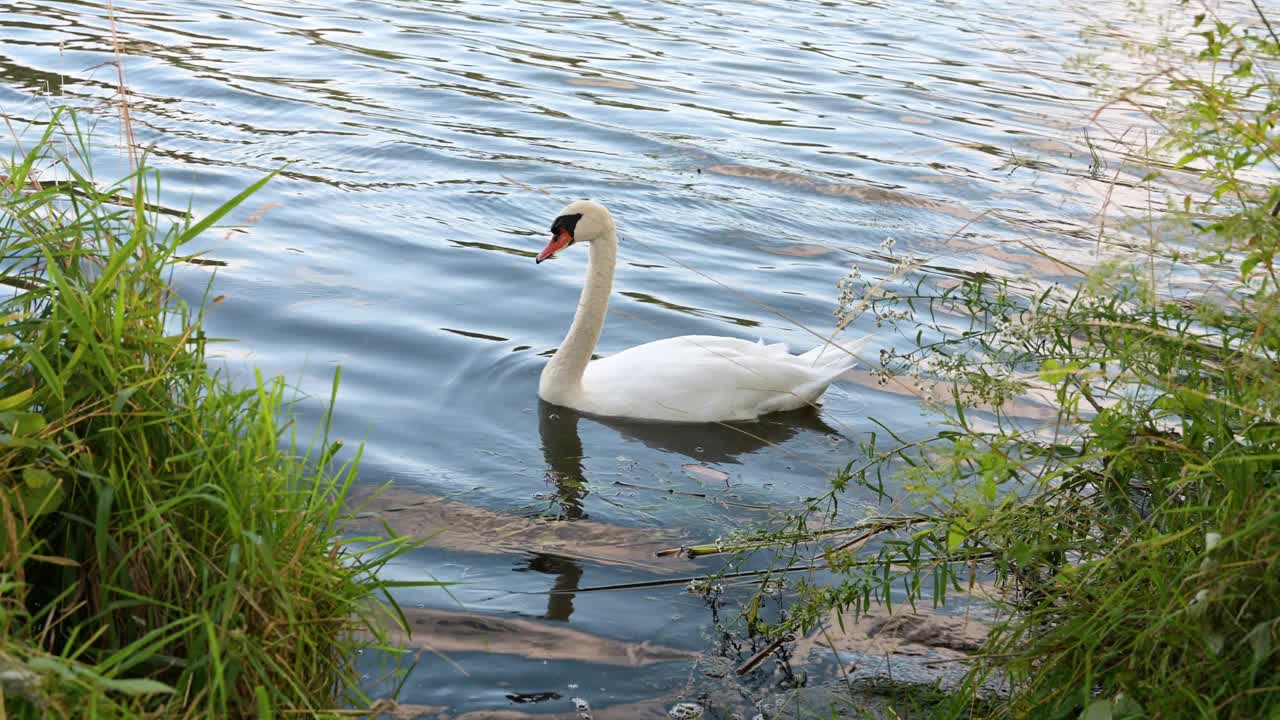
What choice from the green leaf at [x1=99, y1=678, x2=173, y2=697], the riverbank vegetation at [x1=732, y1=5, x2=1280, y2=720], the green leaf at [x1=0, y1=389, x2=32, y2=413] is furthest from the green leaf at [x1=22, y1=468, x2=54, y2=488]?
the riverbank vegetation at [x1=732, y1=5, x2=1280, y2=720]

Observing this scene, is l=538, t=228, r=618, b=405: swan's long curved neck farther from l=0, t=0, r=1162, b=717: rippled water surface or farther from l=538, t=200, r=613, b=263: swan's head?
l=0, t=0, r=1162, b=717: rippled water surface

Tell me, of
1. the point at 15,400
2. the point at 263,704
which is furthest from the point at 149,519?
the point at 263,704

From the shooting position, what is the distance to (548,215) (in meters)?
8.75

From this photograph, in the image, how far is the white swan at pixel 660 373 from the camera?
5809 millimetres

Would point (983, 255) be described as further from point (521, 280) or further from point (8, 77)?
point (8, 77)

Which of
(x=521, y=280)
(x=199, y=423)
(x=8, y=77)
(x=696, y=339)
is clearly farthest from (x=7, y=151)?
(x=199, y=423)

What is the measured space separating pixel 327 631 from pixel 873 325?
4.91 meters

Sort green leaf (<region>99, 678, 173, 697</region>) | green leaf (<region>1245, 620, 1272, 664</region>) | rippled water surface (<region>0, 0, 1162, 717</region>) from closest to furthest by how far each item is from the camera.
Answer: green leaf (<region>99, 678, 173, 697</region>)
green leaf (<region>1245, 620, 1272, 664</region>)
rippled water surface (<region>0, 0, 1162, 717</region>)

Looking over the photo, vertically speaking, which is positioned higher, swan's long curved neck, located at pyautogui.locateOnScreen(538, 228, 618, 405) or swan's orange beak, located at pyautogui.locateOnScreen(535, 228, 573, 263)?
swan's orange beak, located at pyautogui.locateOnScreen(535, 228, 573, 263)

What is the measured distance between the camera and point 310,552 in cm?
280

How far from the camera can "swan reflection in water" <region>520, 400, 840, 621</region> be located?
5.21 meters

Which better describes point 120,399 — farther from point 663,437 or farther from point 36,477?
point 663,437

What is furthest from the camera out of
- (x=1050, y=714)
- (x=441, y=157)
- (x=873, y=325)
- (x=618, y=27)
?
(x=618, y=27)

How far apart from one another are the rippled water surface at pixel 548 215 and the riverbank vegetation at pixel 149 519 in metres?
0.79
